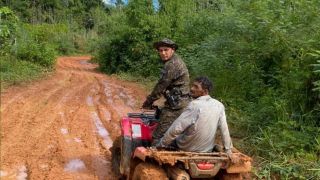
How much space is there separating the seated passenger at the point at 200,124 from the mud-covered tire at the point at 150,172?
29 cm

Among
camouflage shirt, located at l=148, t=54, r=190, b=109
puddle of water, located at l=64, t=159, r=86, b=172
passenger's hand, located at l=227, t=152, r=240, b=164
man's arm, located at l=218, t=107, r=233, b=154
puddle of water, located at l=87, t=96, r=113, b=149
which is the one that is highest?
camouflage shirt, located at l=148, t=54, r=190, b=109

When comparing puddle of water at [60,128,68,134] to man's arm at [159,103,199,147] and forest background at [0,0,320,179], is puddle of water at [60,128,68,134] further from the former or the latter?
man's arm at [159,103,199,147]

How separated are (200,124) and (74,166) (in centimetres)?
290

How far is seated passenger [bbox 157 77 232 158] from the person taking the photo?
467cm

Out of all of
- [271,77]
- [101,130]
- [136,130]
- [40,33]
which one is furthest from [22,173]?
[40,33]

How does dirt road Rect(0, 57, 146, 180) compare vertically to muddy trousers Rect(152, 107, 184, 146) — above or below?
below

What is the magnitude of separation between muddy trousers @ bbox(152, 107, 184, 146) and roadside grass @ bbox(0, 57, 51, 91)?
10048 mm

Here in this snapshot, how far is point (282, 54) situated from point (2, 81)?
32.9 feet

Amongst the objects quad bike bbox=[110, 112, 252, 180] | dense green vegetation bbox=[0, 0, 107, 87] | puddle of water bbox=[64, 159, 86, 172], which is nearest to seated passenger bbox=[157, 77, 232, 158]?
quad bike bbox=[110, 112, 252, 180]

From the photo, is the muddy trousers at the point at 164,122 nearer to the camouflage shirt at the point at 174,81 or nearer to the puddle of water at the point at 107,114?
the camouflage shirt at the point at 174,81

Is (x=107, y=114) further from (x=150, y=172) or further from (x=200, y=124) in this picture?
(x=200, y=124)

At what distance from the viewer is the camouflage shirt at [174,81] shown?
→ 557cm

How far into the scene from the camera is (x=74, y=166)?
689 centimetres

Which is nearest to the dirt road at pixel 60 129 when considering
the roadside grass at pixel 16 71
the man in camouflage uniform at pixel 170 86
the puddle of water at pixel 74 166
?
the puddle of water at pixel 74 166
